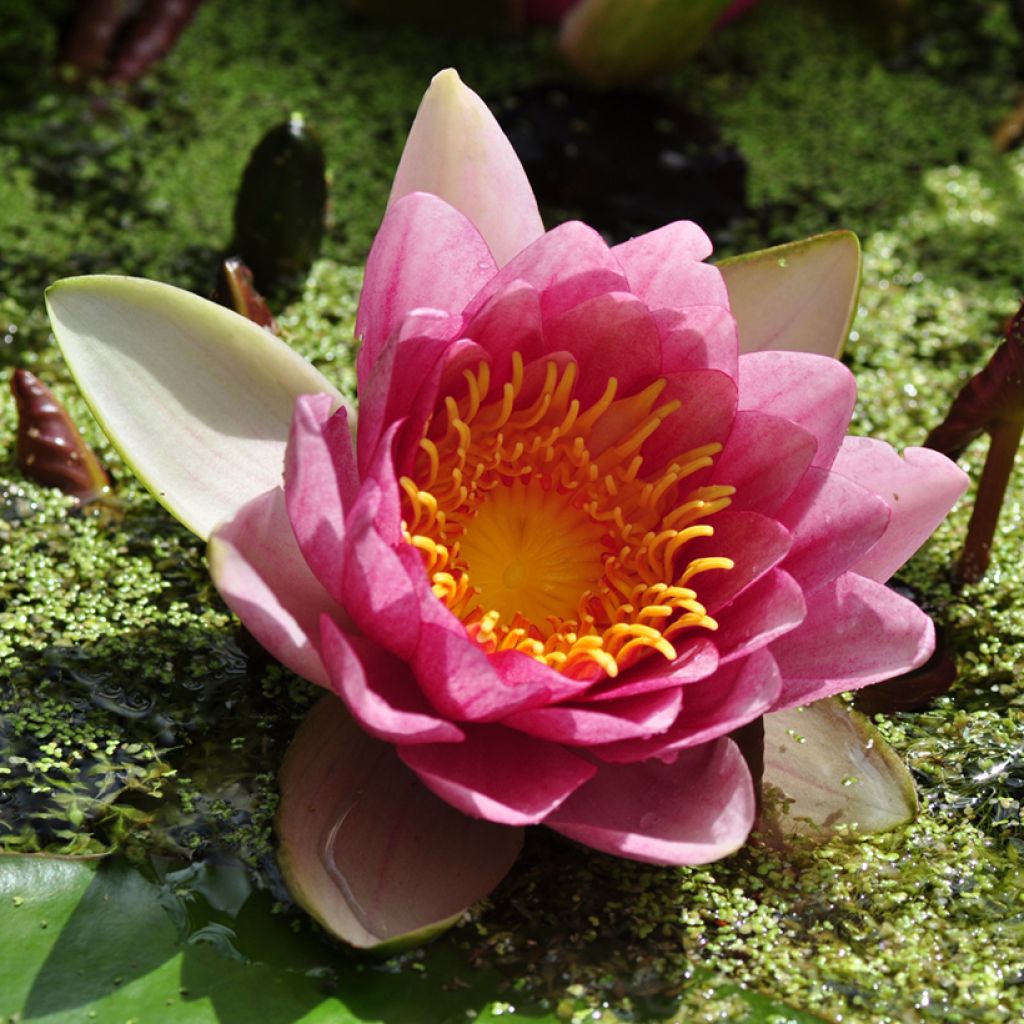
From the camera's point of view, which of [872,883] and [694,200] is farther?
[694,200]

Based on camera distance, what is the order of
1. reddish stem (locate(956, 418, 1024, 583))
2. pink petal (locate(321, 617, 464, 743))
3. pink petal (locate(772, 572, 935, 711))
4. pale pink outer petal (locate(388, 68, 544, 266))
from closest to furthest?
pink petal (locate(321, 617, 464, 743)) → pink petal (locate(772, 572, 935, 711)) → pale pink outer petal (locate(388, 68, 544, 266)) → reddish stem (locate(956, 418, 1024, 583))

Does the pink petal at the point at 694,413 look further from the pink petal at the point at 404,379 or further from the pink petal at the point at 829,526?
the pink petal at the point at 404,379

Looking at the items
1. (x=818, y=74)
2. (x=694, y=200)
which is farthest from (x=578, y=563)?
(x=818, y=74)

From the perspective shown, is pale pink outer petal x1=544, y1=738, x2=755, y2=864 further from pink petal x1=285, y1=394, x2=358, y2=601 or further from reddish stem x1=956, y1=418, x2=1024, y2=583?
reddish stem x1=956, y1=418, x2=1024, y2=583

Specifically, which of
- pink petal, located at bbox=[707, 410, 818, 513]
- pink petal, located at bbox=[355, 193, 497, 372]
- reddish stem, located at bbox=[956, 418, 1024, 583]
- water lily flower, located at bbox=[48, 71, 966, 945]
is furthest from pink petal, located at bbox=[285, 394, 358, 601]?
reddish stem, located at bbox=[956, 418, 1024, 583]

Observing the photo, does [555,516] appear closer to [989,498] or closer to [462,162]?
[462,162]

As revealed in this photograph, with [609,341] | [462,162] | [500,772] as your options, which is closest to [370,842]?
[500,772]

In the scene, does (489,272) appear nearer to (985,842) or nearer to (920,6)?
(985,842)
